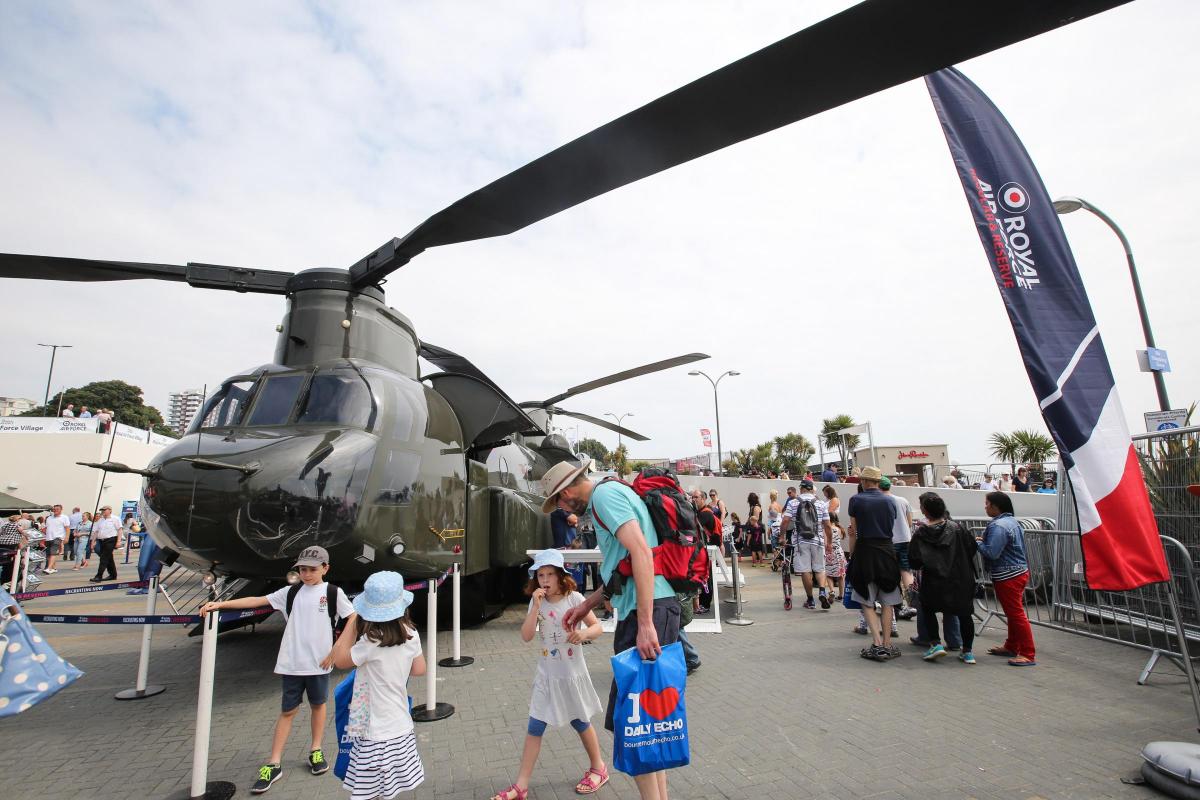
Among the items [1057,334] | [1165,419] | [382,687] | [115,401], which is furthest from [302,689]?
[115,401]

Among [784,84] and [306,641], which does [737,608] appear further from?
[784,84]

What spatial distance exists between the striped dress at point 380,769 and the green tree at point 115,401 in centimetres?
6933

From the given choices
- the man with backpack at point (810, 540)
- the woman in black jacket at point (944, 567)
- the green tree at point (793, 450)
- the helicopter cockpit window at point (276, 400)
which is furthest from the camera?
the green tree at point (793, 450)

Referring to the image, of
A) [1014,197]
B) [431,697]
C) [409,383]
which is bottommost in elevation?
[431,697]

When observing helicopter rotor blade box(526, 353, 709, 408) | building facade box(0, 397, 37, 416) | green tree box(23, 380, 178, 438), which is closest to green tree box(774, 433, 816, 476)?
helicopter rotor blade box(526, 353, 709, 408)

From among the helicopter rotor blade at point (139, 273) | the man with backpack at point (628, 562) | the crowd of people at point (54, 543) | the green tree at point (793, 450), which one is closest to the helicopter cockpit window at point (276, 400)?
the helicopter rotor blade at point (139, 273)

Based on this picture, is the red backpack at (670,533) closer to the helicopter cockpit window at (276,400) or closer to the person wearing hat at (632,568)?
the person wearing hat at (632,568)

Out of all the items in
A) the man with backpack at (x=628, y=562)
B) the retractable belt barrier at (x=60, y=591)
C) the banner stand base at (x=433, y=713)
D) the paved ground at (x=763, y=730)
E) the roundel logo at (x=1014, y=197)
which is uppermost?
the roundel logo at (x=1014, y=197)

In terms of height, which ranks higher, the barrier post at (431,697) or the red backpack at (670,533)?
the red backpack at (670,533)

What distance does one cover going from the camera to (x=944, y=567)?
5.73 metres

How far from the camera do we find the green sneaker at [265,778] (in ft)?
11.1

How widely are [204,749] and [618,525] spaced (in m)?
2.86

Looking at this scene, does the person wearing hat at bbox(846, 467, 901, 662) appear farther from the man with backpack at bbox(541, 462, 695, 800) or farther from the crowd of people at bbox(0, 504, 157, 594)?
the crowd of people at bbox(0, 504, 157, 594)

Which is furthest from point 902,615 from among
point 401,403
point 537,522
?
point 401,403
